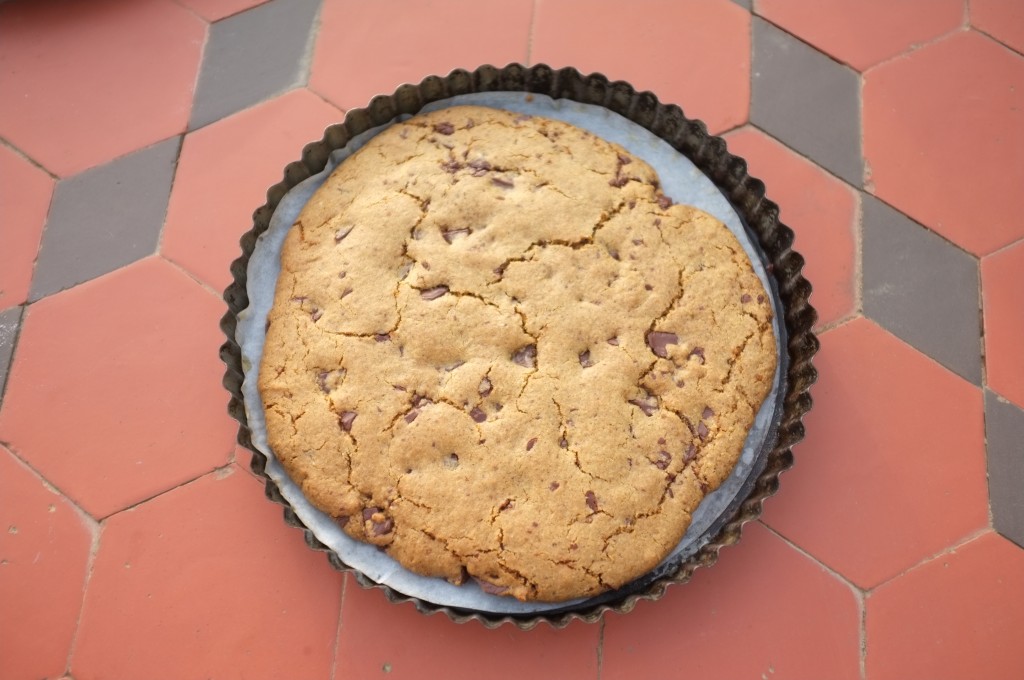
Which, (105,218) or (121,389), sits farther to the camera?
(105,218)

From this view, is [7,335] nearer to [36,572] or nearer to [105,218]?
[105,218]

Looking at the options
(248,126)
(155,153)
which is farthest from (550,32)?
(155,153)

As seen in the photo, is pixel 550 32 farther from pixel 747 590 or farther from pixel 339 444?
pixel 747 590

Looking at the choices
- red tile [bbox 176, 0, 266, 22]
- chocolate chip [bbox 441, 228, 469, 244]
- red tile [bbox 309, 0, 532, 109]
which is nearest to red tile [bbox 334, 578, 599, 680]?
chocolate chip [bbox 441, 228, 469, 244]

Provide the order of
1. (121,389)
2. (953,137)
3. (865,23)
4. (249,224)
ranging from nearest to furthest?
(121,389) < (249,224) < (953,137) < (865,23)

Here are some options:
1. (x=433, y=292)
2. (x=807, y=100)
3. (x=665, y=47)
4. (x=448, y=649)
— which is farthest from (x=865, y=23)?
(x=448, y=649)

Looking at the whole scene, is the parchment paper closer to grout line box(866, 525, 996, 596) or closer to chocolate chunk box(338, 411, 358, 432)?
chocolate chunk box(338, 411, 358, 432)
